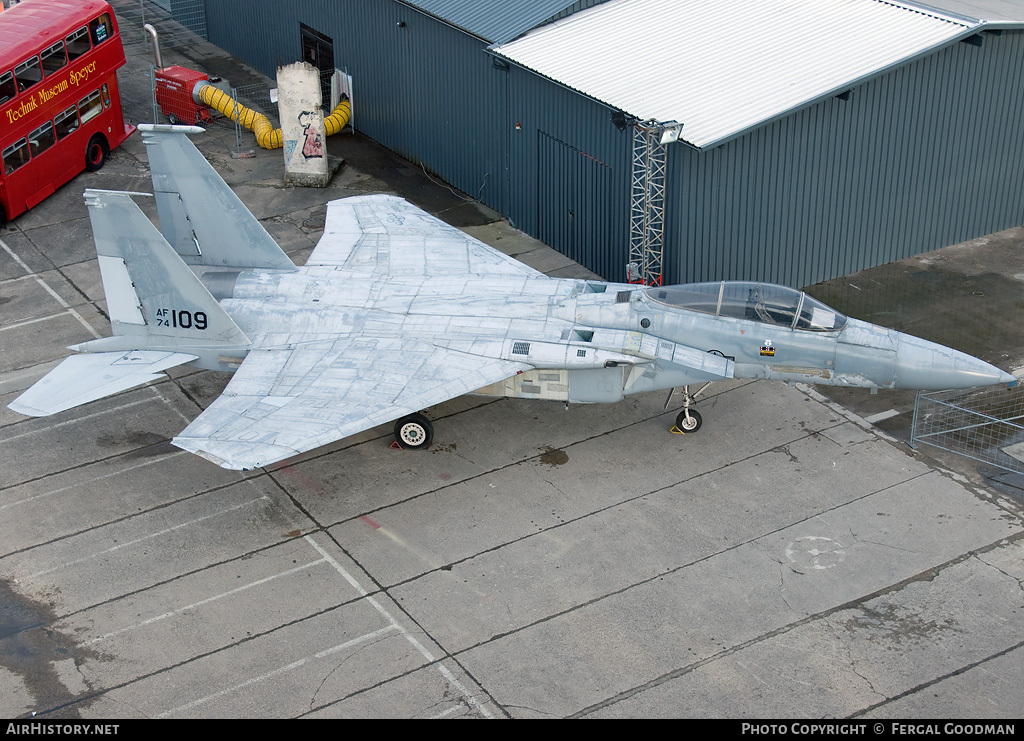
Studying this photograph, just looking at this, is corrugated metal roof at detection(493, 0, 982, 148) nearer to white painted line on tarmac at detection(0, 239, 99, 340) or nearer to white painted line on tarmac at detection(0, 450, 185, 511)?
white painted line on tarmac at detection(0, 239, 99, 340)

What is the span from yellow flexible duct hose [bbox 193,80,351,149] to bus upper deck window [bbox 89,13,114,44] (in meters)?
3.16

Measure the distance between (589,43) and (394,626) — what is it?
15650 millimetres

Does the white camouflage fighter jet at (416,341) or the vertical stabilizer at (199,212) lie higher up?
the vertical stabilizer at (199,212)

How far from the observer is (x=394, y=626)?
1684cm

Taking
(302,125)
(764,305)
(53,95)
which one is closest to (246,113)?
(302,125)

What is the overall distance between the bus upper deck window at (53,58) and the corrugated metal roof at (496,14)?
9798 millimetres

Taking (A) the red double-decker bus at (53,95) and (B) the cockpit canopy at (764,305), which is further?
(A) the red double-decker bus at (53,95)

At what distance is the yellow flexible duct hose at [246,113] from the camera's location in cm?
3391

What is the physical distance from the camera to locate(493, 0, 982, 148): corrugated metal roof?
23812 millimetres

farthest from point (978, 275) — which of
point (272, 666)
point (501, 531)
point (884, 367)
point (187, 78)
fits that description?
point (187, 78)

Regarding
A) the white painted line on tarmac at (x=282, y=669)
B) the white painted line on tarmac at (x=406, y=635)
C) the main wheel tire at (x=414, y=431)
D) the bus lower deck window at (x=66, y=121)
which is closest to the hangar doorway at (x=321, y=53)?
the bus lower deck window at (x=66, y=121)

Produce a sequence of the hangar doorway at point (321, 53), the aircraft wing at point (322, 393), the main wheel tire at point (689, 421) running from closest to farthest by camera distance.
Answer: the aircraft wing at point (322, 393) < the main wheel tire at point (689, 421) < the hangar doorway at point (321, 53)

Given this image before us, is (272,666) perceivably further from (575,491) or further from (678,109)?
(678,109)

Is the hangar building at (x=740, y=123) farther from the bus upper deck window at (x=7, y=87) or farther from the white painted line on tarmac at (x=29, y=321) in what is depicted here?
the white painted line on tarmac at (x=29, y=321)
